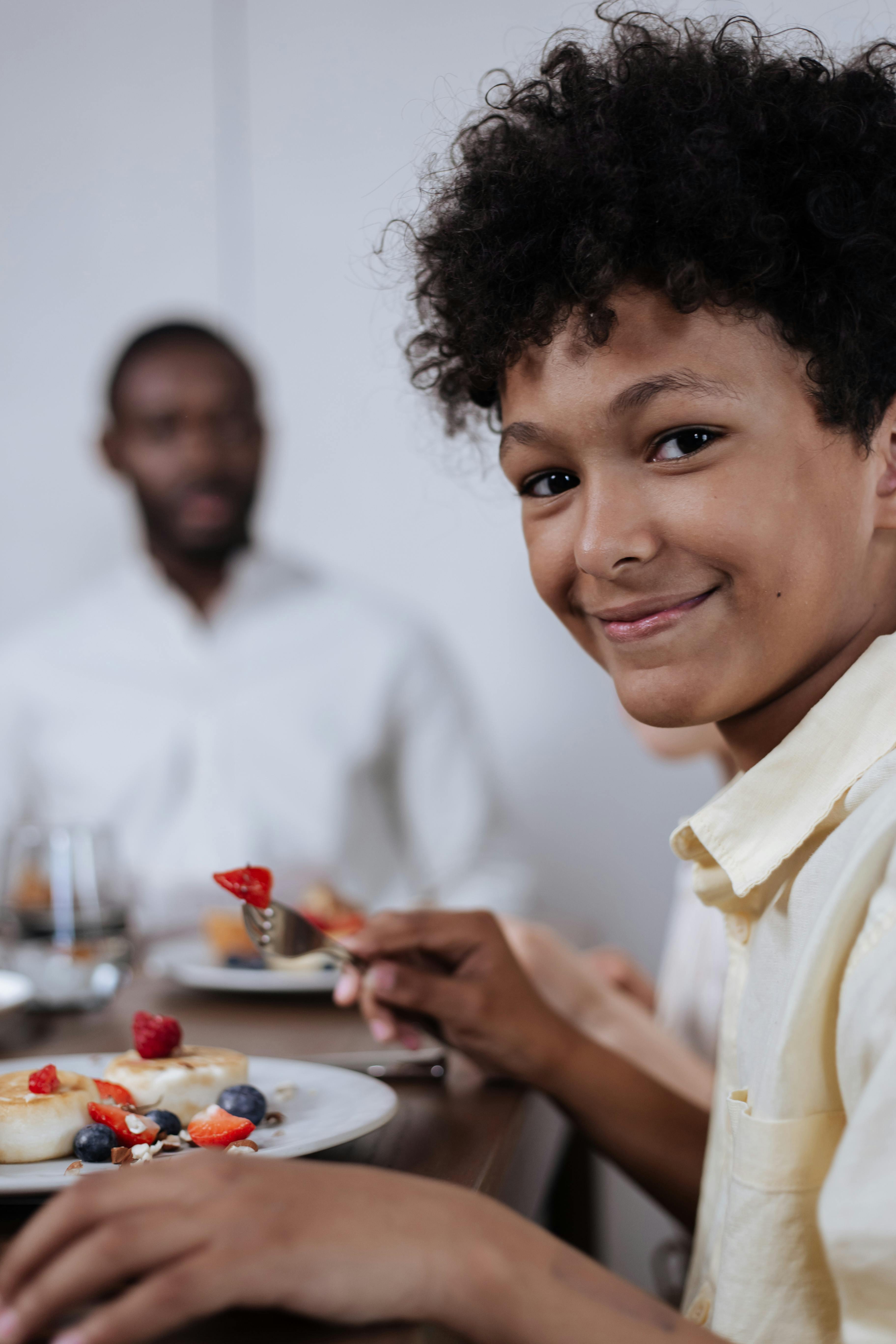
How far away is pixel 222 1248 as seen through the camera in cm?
41

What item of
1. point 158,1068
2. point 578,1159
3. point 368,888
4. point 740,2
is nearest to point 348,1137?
point 158,1068

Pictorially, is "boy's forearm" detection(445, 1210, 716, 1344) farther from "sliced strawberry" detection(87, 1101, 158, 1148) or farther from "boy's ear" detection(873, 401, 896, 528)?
"boy's ear" detection(873, 401, 896, 528)

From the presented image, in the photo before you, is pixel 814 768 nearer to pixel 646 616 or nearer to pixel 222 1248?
pixel 646 616

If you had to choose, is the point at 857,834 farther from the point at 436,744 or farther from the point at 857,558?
the point at 436,744

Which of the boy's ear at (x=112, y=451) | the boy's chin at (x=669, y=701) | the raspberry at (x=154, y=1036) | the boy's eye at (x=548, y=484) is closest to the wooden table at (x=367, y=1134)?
the raspberry at (x=154, y=1036)

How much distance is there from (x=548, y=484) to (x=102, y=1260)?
0.47 metres

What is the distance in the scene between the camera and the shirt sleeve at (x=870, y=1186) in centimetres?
42

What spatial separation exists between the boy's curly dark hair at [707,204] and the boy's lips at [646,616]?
12cm

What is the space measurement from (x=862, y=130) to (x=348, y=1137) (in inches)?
22.7

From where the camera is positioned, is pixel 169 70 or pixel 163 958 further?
pixel 169 70

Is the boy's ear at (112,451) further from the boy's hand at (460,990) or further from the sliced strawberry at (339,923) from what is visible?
the boy's hand at (460,990)

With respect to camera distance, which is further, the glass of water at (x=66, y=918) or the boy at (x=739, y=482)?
the glass of water at (x=66, y=918)

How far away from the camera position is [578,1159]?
5.22 ft

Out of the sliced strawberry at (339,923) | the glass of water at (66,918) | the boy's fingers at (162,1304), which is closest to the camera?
the boy's fingers at (162,1304)
